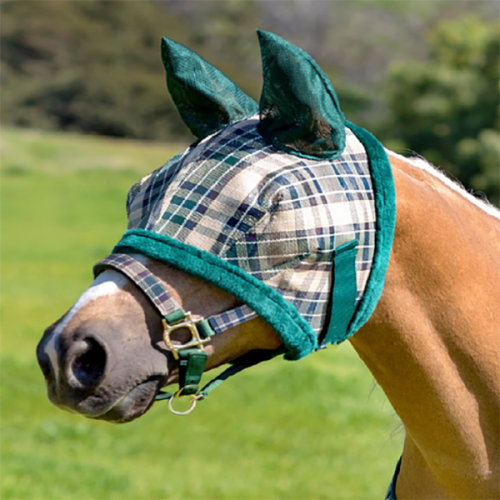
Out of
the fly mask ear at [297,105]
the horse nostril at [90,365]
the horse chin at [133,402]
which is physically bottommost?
the horse chin at [133,402]

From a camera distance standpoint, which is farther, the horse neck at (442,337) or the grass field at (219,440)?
the grass field at (219,440)

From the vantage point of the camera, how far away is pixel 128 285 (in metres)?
1.99

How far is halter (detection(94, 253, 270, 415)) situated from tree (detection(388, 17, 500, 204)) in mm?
18566

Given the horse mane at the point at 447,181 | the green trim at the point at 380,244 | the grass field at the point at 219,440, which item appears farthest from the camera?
the grass field at the point at 219,440

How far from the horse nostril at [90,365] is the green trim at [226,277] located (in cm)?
25

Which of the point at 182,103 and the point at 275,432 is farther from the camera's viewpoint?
the point at 275,432

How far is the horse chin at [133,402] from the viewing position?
195 cm

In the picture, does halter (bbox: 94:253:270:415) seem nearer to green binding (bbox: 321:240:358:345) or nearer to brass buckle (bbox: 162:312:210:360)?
brass buckle (bbox: 162:312:210:360)

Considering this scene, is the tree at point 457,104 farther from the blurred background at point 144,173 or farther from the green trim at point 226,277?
the green trim at point 226,277

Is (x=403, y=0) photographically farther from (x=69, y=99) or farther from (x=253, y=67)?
(x=69, y=99)

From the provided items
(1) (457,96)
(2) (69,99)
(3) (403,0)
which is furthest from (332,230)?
(3) (403,0)

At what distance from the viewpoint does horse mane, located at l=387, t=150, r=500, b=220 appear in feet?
7.88

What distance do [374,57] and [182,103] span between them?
66.9 meters

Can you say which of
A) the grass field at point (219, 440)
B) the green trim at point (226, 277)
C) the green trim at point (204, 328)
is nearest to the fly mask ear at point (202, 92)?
the green trim at point (226, 277)
